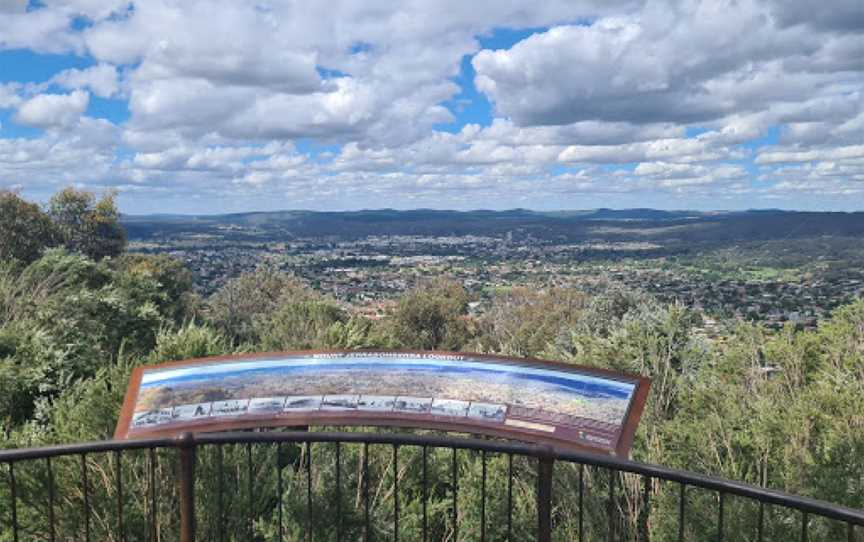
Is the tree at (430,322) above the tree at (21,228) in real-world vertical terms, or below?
below

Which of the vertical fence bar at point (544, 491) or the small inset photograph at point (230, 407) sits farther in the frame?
the small inset photograph at point (230, 407)

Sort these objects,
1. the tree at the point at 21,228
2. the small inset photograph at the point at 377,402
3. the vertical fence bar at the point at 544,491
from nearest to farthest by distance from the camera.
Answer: the vertical fence bar at the point at 544,491 → the small inset photograph at the point at 377,402 → the tree at the point at 21,228

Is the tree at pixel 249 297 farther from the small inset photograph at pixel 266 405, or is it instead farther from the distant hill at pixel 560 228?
the distant hill at pixel 560 228

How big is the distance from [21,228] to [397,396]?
123 feet

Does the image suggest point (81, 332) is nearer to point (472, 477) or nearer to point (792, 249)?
point (472, 477)

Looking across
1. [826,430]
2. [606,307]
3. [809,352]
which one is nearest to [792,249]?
[606,307]

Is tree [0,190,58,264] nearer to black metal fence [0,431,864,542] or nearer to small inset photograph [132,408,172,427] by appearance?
black metal fence [0,431,864,542]

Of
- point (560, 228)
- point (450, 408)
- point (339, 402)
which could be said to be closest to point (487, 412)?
point (450, 408)

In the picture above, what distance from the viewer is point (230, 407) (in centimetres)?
462

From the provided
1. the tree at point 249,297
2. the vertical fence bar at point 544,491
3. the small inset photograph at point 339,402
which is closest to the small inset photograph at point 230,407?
the small inset photograph at point 339,402

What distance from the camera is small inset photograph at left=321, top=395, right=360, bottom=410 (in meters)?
4.60

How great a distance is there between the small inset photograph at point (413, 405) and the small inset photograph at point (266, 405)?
0.77 metres

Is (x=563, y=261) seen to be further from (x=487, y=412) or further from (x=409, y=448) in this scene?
(x=487, y=412)

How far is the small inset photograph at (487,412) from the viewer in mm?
4407
